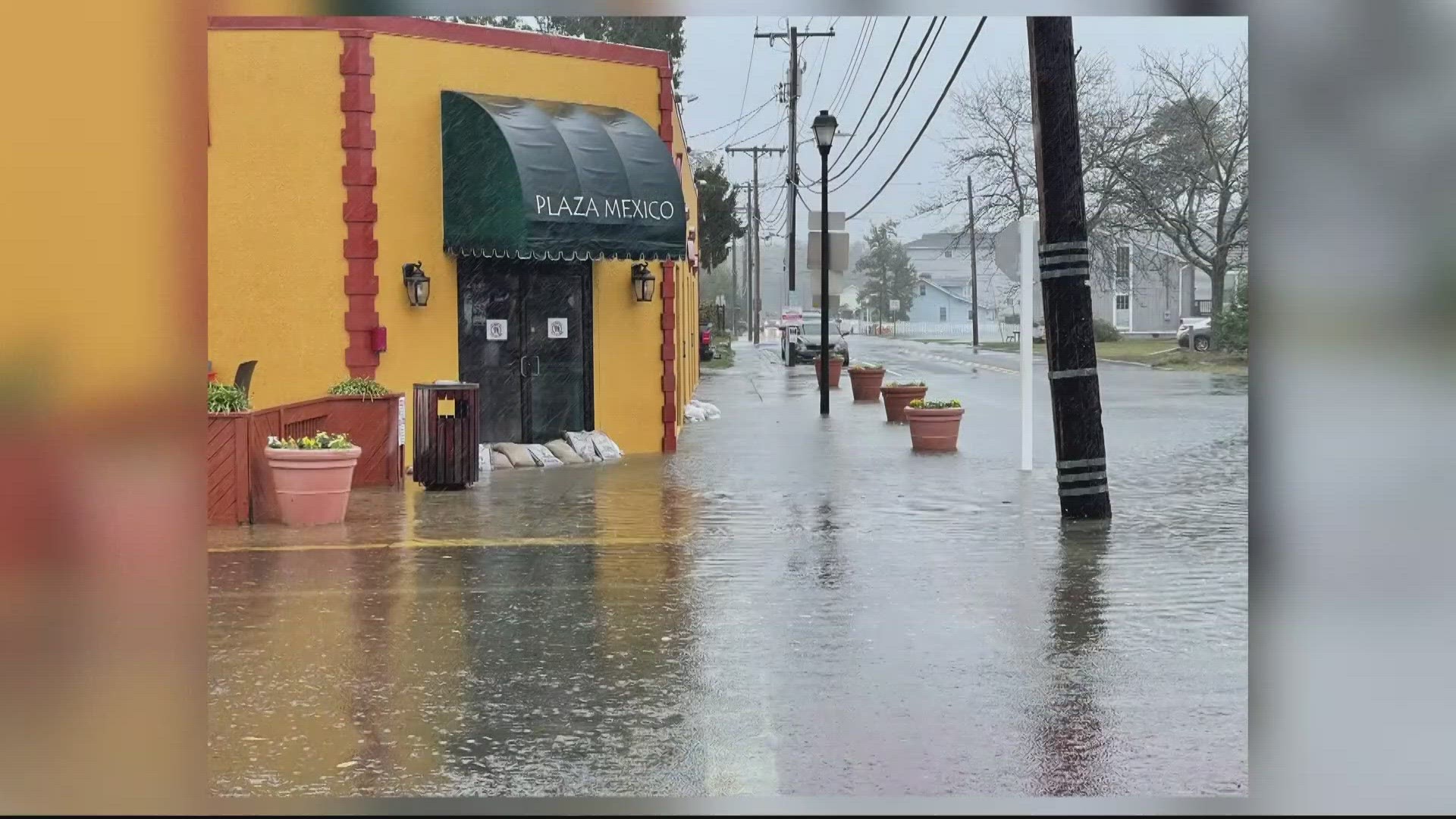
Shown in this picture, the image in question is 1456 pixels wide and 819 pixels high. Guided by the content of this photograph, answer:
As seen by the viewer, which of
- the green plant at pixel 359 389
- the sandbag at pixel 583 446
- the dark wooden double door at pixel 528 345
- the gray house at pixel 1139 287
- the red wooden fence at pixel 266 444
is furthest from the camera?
the gray house at pixel 1139 287

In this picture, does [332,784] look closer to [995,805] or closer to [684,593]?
[995,805]

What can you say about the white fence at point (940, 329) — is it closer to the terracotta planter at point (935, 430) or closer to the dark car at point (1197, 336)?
the dark car at point (1197, 336)

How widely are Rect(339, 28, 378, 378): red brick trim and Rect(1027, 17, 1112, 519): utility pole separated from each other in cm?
785

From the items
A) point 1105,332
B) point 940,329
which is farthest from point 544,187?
point 940,329

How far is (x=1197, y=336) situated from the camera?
54688mm

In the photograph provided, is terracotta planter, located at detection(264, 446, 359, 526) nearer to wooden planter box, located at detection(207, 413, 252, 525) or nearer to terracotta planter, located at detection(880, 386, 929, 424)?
wooden planter box, located at detection(207, 413, 252, 525)

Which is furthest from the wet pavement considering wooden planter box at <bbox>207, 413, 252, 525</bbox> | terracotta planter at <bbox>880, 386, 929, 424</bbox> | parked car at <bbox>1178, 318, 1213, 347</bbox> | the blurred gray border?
parked car at <bbox>1178, 318, 1213, 347</bbox>

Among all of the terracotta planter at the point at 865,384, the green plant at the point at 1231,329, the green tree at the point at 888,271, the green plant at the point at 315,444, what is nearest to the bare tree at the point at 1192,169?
the green plant at the point at 1231,329

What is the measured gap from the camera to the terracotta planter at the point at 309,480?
12258 mm

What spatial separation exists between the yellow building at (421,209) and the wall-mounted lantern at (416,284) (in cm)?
3

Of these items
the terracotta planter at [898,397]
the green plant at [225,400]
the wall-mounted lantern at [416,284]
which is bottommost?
the terracotta planter at [898,397]

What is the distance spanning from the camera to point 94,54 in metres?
3.65

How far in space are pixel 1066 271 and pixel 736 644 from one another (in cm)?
538

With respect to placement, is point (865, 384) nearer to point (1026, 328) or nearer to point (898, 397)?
point (898, 397)
